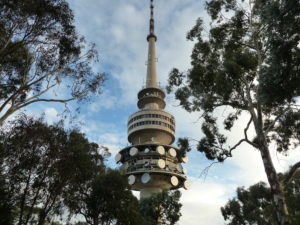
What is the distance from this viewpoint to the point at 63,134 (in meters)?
21.8

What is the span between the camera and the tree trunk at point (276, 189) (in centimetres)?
1334

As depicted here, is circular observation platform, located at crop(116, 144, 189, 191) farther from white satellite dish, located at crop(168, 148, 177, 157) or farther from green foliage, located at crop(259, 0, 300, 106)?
green foliage, located at crop(259, 0, 300, 106)

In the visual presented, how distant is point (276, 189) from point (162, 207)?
34.1 metres

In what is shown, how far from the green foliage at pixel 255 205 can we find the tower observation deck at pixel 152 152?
45.7 feet

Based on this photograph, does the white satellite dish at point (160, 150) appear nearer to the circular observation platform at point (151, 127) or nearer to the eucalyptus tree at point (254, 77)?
the circular observation platform at point (151, 127)

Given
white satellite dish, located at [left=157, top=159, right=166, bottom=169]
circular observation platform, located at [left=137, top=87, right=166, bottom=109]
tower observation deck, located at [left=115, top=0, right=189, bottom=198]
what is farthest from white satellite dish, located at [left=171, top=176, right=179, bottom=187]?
circular observation platform, located at [left=137, top=87, right=166, bottom=109]

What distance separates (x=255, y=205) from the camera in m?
48.8

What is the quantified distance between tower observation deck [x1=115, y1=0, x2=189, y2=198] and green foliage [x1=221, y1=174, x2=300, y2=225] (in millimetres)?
13938

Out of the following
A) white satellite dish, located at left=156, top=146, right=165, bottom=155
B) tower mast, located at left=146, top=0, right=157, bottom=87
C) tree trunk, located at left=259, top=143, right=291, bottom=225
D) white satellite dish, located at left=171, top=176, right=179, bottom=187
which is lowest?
tree trunk, located at left=259, top=143, right=291, bottom=225

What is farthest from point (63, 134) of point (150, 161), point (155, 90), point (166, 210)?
point (155, 90)

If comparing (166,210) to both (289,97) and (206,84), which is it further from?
(289,97)

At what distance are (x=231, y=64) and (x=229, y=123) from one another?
203 inches

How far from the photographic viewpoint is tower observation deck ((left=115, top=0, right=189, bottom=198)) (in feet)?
200

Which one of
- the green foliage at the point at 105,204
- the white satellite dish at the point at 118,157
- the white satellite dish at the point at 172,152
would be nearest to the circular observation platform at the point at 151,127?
the white satellite dish at the point at 172,152
